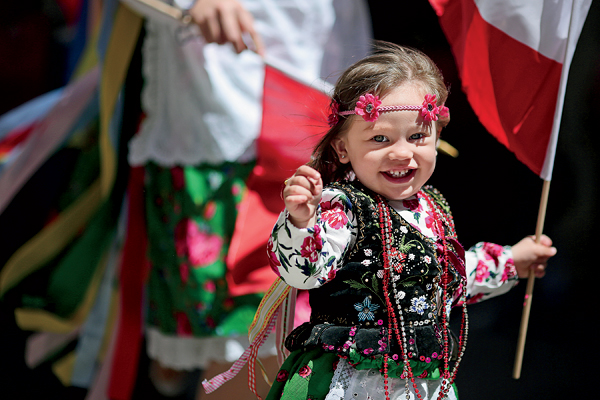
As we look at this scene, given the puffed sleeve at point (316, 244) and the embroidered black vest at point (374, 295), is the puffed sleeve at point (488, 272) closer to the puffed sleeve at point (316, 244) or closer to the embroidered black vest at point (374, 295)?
the embroidered black vest at point (374, 295)

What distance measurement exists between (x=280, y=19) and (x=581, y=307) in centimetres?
131

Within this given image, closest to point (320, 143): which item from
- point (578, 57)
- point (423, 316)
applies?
point (423, 316)

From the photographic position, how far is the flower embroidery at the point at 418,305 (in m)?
0.92

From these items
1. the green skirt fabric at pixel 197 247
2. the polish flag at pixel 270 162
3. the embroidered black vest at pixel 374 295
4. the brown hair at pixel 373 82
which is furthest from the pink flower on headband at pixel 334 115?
the green skirt fabric at pixel 197 247

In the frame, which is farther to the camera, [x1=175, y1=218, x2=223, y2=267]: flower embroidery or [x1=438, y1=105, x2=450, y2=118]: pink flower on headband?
[x1=175, y1=218, x2=223, y2=267]: flower embroidery

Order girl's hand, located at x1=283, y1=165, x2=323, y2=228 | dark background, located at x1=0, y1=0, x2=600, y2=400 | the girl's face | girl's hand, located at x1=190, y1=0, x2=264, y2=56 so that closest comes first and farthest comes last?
girl's hand, located at x1=283, y1=165, x2=323, y2=228
the girl's face
girl's hand, located at x1=190, y1=0, x2=264, y2=56
dark background, located at x1=0, y1=0, x2=600, y2=400

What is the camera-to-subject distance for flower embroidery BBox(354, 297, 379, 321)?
914 mm

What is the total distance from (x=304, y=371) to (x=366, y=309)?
126 millimetres

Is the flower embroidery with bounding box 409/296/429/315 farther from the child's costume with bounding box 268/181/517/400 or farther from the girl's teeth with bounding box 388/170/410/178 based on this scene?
the girl's teeth with bounding box 388/170/410/178

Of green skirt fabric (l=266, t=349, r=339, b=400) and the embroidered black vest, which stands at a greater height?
the embroidered black vest

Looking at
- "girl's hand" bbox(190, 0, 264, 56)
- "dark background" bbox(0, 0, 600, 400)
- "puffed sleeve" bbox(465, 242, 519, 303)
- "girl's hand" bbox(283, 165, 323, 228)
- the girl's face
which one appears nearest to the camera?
"girl's hand" bbox(283, 165, 323, 228)

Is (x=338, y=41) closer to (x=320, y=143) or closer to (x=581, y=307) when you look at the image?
(x=320, y=143)

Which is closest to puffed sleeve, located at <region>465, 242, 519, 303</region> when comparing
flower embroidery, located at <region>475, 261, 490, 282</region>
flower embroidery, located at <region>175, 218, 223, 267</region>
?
flower embroidery, located at <region>475, 261, 490, 282</region>

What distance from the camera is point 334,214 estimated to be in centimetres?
91
